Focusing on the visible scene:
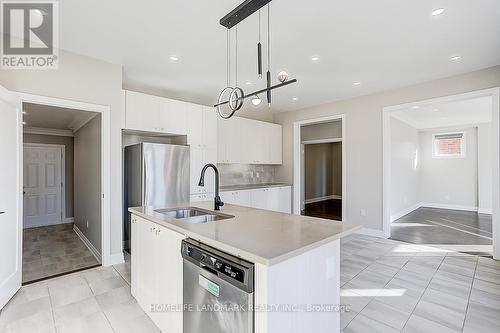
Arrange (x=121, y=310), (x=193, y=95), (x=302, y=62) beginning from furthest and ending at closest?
(x=193, y=95), (x=302, y=62), (x=121, y=310)

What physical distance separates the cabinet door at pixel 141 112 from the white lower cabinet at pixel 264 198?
70.1 inches

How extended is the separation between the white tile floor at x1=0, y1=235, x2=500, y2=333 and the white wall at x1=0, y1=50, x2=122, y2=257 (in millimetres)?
862

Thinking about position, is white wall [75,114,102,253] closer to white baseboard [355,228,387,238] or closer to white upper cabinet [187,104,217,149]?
white upper cabinet [187,104,217,149]

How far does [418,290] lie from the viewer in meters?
2.64

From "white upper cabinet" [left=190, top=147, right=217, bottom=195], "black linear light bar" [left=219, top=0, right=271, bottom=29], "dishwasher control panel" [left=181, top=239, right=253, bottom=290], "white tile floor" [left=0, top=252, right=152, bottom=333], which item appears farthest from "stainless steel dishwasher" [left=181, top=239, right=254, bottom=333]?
"white upper cabinet" [left=190, top=147, right=217, bottom=195]

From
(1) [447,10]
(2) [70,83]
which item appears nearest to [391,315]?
(1) [447,10]

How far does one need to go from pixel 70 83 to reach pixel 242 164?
3697mm

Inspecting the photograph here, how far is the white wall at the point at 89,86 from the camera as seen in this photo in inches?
111

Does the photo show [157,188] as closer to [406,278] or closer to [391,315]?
[391,315]

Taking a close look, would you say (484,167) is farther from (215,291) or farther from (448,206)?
(215,291)

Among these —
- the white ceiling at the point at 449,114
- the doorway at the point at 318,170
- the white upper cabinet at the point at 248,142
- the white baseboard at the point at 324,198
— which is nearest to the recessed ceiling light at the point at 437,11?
the white ceiling at the point at 449,114

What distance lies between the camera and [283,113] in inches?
254

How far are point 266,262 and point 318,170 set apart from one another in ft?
29.3

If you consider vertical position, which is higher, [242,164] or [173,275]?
[242,164]
